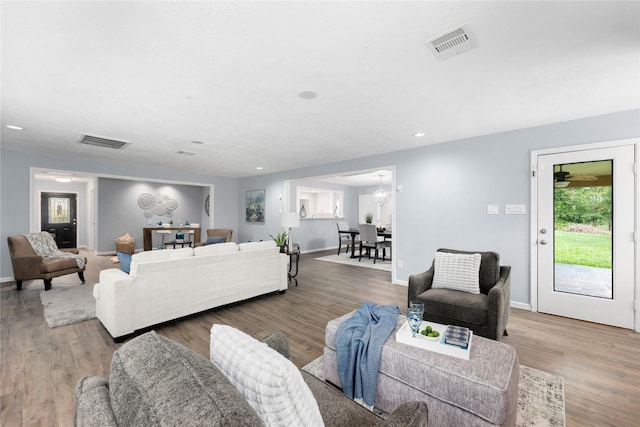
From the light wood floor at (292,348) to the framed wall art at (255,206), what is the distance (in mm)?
4065

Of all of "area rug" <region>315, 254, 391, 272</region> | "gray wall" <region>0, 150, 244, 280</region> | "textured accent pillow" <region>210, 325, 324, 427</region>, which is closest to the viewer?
"textured accent pillow" <region>210, 325, 324, 427</region>

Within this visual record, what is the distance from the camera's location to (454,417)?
1.49 metres

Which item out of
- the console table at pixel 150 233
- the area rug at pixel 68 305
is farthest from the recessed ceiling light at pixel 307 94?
the console table at pixel 150 233

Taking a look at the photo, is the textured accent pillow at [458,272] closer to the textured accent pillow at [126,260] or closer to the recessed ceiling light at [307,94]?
the recessed ceiling light at [307,94]

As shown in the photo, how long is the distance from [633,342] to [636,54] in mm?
2658

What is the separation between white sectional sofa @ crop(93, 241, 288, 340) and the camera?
9.18ft

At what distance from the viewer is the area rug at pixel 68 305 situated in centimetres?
326

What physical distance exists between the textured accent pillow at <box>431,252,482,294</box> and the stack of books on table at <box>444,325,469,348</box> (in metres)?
1.13

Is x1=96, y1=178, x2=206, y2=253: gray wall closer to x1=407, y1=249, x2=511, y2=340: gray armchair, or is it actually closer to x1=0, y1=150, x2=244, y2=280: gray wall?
x1=0, y1=150, x2=244, y2=280: gray wall

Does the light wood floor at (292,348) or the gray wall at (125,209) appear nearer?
the light wood floor at (292,348)

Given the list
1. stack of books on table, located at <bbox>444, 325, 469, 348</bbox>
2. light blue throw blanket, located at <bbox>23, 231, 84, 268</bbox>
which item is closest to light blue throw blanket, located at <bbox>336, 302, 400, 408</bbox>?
stack of books on table, located at <bbox>444, 325, 469, 348</bbox>

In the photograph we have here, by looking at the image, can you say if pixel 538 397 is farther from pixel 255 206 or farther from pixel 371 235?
pixel 255 206

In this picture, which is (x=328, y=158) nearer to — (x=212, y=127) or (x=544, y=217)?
(x=212, y=127)

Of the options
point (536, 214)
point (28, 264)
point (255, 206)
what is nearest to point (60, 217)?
A: point (28, 264)
